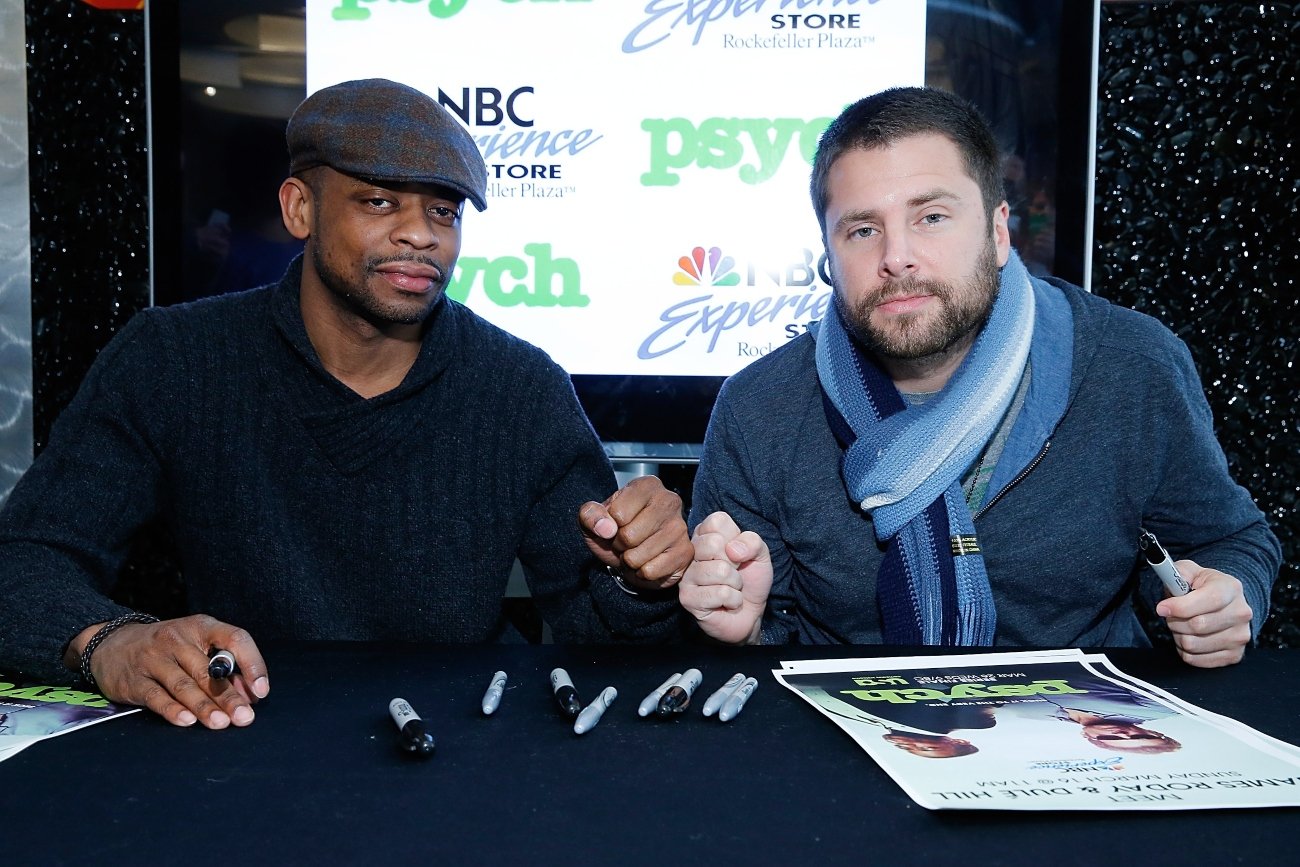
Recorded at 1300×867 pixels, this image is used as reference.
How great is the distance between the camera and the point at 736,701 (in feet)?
2.81

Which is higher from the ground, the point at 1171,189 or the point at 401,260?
the point at 1171,189

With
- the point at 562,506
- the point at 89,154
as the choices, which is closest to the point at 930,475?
the point at 562,506

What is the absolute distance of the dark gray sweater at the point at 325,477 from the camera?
1.37 meters

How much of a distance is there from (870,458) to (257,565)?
0.81 m

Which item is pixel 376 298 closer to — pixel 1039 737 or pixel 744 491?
pixel 744 491

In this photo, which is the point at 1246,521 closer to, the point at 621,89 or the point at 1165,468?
the point at 1165,468

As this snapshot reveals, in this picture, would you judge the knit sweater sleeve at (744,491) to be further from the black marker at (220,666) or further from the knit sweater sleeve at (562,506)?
the black marker at (220,666)

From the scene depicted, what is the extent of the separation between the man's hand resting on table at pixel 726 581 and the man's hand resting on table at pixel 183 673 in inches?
18.0

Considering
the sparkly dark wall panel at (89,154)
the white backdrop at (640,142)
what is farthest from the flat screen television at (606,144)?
the sparkly dark wall panel at (89,154)

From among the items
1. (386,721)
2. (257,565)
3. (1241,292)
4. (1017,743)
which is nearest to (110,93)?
(257,565)

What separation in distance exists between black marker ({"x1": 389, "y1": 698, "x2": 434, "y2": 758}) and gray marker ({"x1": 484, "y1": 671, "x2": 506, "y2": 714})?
6 cm

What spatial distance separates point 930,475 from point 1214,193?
100cm

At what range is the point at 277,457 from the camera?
1.40 meters

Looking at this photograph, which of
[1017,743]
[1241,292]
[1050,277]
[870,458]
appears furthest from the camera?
[1241,292]
